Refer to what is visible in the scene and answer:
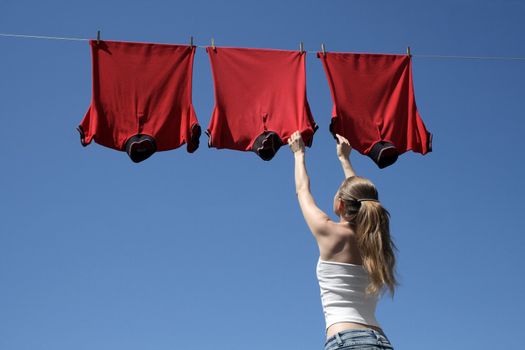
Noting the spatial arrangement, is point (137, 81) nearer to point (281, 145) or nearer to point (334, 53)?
point (281, 145)

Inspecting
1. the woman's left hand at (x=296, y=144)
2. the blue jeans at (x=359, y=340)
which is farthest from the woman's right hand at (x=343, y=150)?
the blue jeans at (x=359, y=340)

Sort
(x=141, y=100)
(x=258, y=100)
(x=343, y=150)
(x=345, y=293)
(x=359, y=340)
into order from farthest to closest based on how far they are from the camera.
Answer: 1. (x=258, y=100)
2. (x=141, y=100)
3. (x=343, y=150)
4. (x=345, y=293)
5. (x=359, y=340)

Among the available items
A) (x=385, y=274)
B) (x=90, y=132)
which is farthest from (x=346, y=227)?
(x=90, y=132)

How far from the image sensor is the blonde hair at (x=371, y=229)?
328cm

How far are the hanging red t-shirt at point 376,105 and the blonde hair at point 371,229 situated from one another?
3.57 metres

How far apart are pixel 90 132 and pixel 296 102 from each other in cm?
217

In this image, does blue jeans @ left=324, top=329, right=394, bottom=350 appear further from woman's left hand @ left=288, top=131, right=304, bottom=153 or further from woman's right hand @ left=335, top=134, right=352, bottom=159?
woman's right hand @ left=335, top=134, right=352, bottom=159

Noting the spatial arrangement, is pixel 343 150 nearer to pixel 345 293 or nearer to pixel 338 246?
pixel 338 246

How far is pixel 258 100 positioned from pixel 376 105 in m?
1.31

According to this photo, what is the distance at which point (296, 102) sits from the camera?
23.5 ft

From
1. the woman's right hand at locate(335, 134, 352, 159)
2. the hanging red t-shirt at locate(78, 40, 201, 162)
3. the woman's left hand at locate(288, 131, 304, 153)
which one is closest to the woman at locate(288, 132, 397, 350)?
the woman's left hand at locate(288, 131, 304, 153)

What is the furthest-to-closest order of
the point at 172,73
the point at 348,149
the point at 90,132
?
the point at 172,73 → the point at 90,132 → the point at 348,149

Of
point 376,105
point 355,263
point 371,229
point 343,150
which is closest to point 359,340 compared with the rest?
point 355,263

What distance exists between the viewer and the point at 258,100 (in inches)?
281
